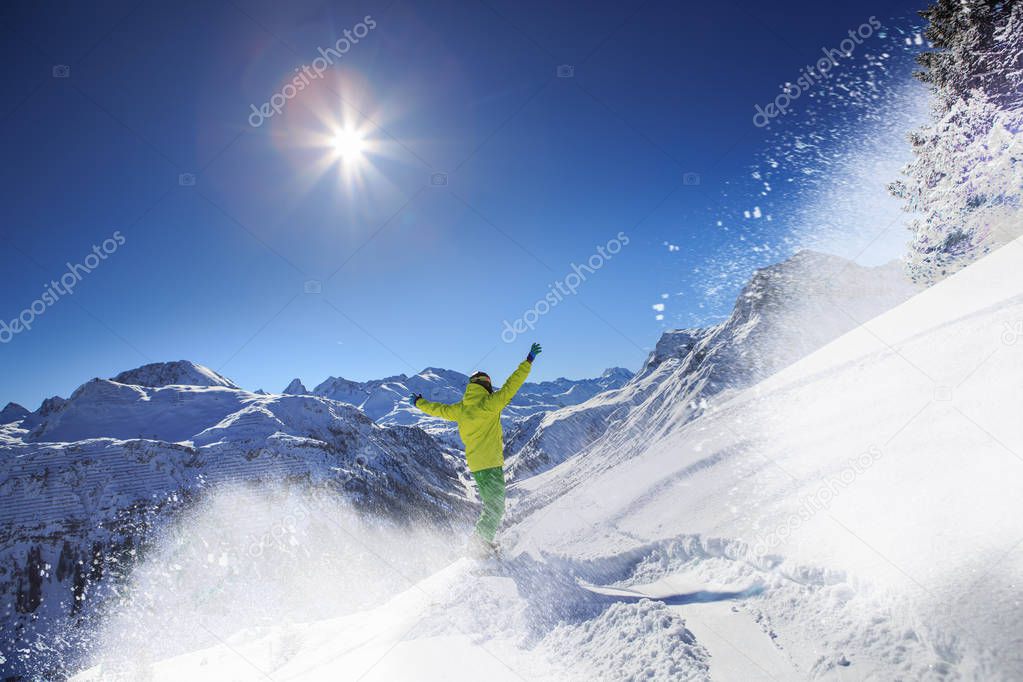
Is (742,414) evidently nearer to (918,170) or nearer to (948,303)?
(948,303)

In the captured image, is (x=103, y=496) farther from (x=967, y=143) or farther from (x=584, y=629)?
(x=967, y=143)

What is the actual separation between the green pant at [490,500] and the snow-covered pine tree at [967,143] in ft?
55.0

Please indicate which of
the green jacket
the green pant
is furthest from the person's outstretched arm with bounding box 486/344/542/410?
the green pant

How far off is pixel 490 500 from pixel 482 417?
130 cm

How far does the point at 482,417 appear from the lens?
7.52 metres

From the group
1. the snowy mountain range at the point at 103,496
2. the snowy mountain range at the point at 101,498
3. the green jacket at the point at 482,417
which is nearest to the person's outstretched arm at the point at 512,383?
the green jacket at the point at 482,417

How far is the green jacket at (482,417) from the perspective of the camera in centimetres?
750

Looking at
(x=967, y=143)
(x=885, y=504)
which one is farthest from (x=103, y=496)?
(x=967, y=143)

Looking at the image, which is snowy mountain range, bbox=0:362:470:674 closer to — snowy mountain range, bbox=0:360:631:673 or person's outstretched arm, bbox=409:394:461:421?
snowy mountain range, bbox=0:360:631:673

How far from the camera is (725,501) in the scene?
6.14 m

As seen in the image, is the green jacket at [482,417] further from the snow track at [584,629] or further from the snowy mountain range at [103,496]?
the snowy mountain range at [103,496]

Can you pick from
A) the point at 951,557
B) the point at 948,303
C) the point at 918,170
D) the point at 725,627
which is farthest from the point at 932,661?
the point at 918,170

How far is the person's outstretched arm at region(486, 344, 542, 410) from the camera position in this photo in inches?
299

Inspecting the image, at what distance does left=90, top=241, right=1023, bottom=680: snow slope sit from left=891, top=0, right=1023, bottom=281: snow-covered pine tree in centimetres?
903
